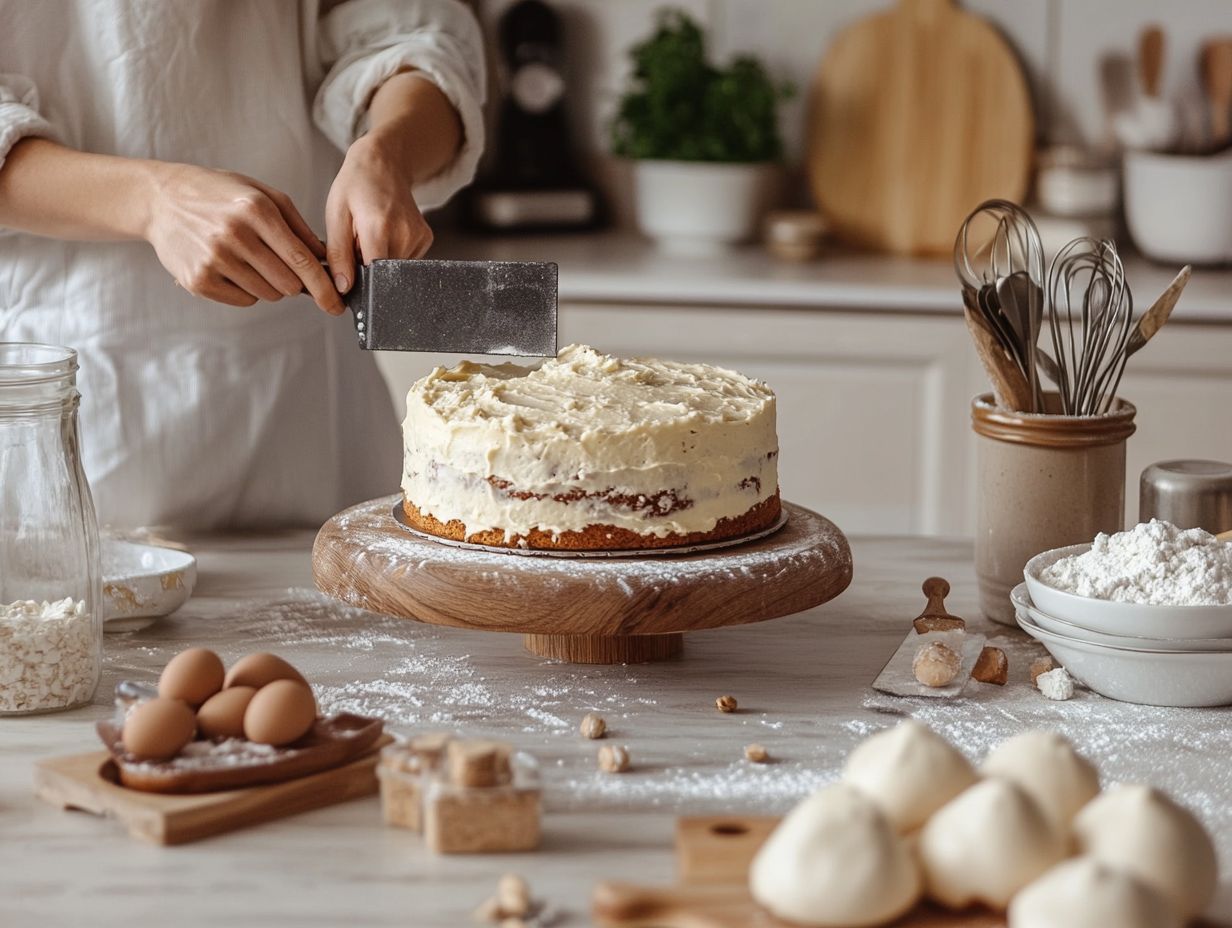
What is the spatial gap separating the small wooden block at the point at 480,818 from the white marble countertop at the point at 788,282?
168cm

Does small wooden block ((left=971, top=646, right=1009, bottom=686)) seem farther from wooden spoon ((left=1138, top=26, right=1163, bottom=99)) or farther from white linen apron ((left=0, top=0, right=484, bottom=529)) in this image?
wooden spoon ((left=1138, top=26, right=1163, bottom=99))

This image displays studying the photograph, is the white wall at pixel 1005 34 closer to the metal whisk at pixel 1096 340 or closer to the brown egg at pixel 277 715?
the metal whisk at pixel 1096 340

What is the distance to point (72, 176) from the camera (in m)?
1.35

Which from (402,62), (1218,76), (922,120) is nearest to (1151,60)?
(1218,76)

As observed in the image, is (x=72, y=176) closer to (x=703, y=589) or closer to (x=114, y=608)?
(x=114, y=608)

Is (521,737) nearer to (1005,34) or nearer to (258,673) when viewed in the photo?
(258,673)

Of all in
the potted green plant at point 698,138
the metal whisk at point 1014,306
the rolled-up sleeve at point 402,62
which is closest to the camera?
the metal whisk at point 1014,306

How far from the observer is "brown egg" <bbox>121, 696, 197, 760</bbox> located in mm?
855

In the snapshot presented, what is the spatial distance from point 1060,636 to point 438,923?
503mm

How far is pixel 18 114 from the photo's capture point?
54.4 inches

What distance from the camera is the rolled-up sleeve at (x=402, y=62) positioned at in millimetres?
1556

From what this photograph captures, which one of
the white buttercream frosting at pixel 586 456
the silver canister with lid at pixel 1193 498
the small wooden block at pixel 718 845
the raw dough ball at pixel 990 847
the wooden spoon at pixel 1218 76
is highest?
the wooden spoon at pixel 1218 76

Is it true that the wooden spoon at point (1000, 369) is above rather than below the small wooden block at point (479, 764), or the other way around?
above

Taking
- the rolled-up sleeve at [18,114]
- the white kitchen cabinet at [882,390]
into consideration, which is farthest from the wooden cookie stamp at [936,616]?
the white kitchen cabinet at [882,390]
